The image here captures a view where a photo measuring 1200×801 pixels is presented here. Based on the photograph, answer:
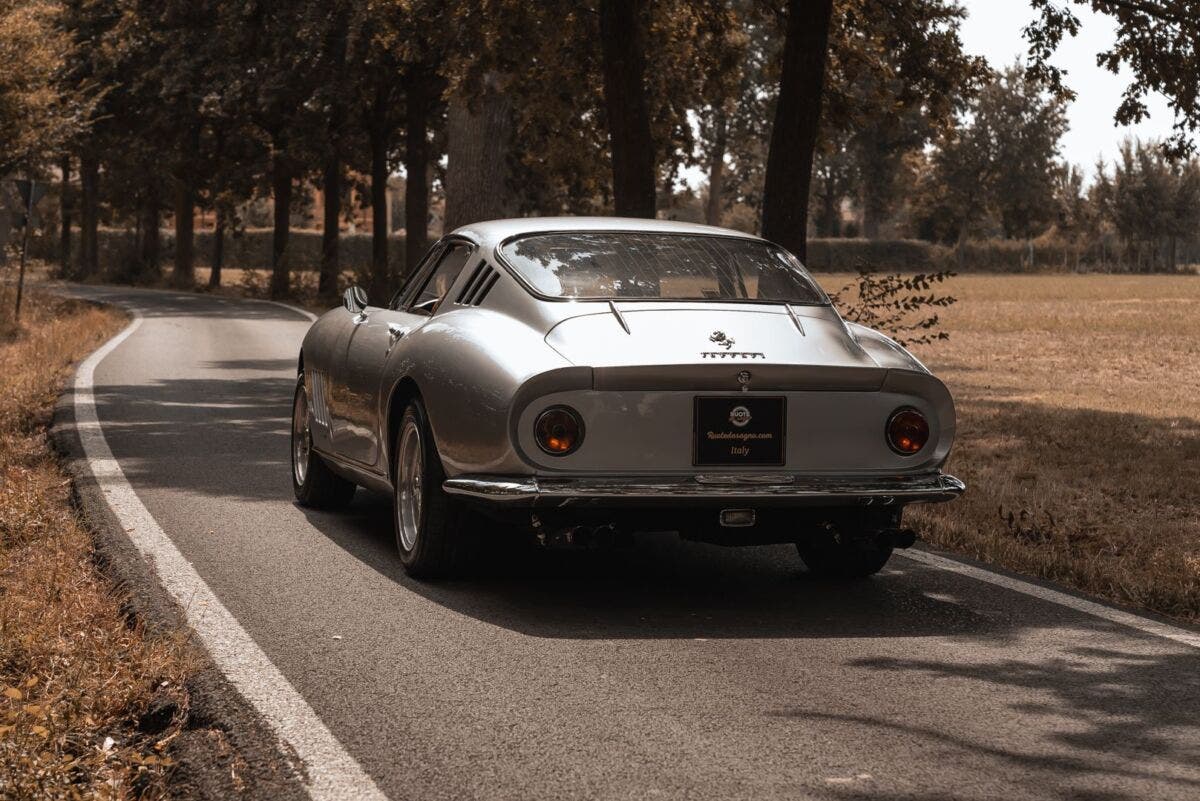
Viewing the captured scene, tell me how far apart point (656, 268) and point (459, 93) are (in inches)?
611

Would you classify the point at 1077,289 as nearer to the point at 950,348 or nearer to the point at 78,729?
the point at 950,348

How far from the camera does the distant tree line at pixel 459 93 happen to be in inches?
720

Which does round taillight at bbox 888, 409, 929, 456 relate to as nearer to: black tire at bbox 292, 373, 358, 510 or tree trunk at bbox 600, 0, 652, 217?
black tire at bbox 292, 373, 358, 510

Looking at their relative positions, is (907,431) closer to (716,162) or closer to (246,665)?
(246,665)

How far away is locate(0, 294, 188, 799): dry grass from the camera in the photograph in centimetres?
429

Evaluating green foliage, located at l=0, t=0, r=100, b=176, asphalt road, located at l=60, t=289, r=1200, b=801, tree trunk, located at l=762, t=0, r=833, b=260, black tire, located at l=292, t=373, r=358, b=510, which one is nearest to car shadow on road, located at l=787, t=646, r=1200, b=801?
A: asphalt road, located at l=60, t=289, r=1200, b=801

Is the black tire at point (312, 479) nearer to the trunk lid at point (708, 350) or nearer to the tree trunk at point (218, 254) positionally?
the trunk lid at point (708, 350)

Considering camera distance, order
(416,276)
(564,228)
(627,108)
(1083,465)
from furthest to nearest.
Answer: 1. (627,108)
2. (1083,465)
3. (416,276)
4. (564,228)

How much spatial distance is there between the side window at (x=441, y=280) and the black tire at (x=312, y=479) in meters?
1.31

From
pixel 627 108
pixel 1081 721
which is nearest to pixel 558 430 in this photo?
pixel 1081 721

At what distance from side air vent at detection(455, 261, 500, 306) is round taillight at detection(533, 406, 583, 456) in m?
1.09

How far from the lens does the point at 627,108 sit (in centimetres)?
1819

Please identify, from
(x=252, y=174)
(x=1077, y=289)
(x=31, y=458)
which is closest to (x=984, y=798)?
(x=31, y=458)

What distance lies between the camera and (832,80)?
20.6 metres
